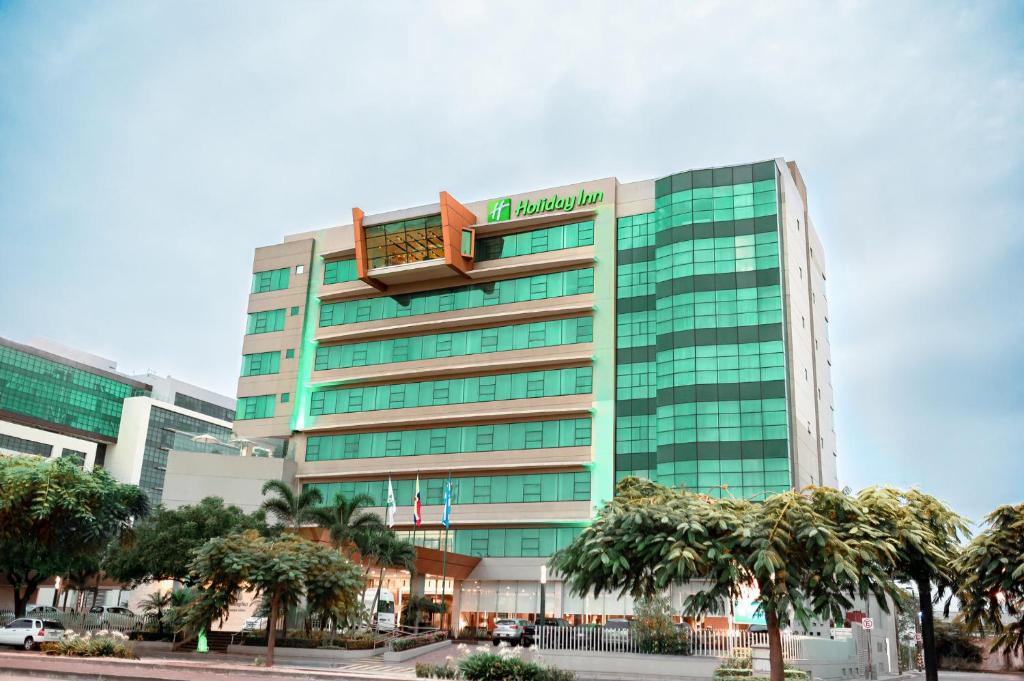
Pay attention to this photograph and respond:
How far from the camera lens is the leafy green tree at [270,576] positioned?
4212 cm

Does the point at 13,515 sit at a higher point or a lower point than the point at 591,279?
lower

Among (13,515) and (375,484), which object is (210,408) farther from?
(13,515)

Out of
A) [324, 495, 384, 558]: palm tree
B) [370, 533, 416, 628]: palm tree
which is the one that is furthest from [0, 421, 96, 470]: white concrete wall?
[370, 533, 416, 628]: palm tree

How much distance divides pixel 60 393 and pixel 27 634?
10612 cm

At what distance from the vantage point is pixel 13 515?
2014 inches

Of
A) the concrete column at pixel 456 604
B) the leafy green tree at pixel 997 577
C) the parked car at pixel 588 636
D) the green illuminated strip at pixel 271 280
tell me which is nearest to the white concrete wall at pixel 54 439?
the green illuminated strip at pixel 271 280

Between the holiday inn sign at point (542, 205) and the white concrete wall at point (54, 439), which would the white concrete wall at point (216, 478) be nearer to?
the holiday inn sign at point (542, 205)

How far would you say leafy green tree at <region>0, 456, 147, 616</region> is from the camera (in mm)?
50750

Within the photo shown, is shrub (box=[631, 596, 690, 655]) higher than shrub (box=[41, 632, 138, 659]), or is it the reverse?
shrub (box=[631, 596, 690, 655])

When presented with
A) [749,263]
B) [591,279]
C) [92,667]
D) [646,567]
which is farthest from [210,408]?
[646,567]

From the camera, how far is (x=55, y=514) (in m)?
53.2

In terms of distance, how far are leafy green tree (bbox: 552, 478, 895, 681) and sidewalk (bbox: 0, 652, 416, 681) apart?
12877 millimetres

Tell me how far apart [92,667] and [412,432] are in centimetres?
3947

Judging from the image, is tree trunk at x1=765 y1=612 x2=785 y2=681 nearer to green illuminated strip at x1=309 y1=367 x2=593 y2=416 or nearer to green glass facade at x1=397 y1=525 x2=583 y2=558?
green glass facade at x1=397 y1=525 x2=583 y2=558
